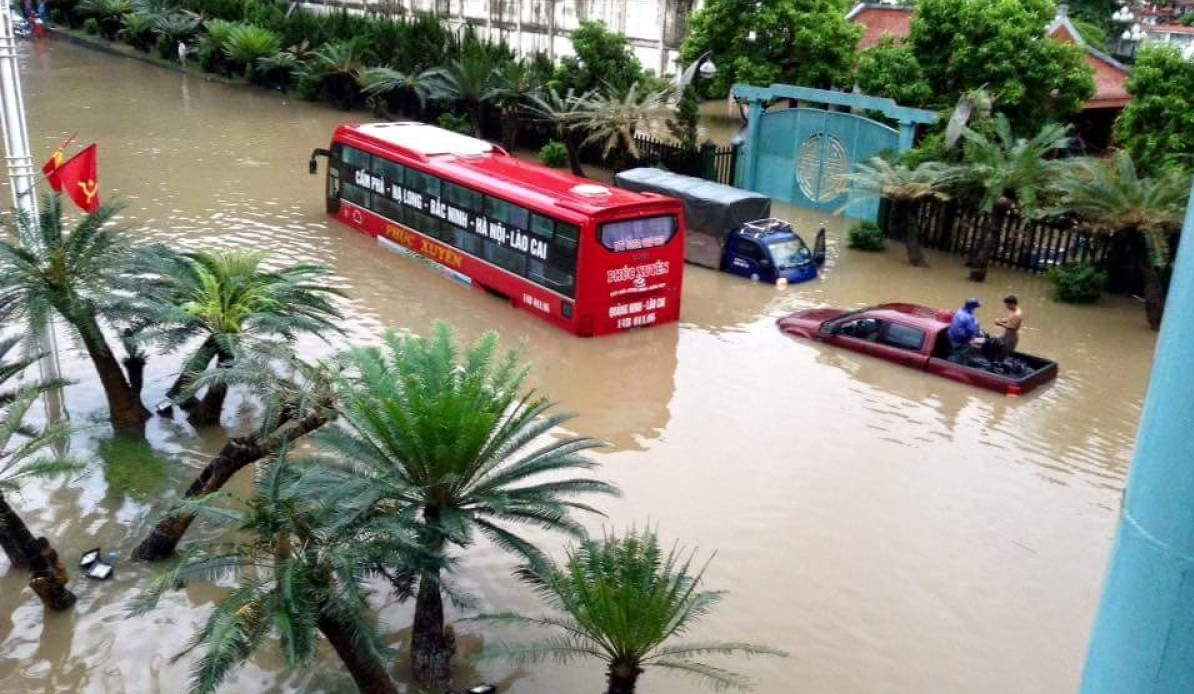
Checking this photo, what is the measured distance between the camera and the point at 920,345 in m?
14.9

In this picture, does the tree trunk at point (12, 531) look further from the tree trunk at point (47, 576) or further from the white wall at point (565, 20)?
the white wall at point (565, 20)

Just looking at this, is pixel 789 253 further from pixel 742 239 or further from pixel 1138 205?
pixel 1138 205

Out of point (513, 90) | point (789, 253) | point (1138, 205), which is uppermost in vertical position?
point (513, 90)

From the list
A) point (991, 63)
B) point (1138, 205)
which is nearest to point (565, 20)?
point (991, 63)

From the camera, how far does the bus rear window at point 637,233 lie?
15.6 m

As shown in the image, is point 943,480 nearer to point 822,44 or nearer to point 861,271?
point 861,271

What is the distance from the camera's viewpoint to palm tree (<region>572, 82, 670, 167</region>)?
82.5 feet

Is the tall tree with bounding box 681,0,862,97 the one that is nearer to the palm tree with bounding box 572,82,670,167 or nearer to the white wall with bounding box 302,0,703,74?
the palm tree with bounding box 572,82,670,167

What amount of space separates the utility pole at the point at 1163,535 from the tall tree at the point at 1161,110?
17.4 m

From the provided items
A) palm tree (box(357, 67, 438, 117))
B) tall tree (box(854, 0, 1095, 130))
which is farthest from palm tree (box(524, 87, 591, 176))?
tall tree (box(854, 0, 1095, 130))

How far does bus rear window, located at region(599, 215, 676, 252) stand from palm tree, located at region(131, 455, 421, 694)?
863 centimetres

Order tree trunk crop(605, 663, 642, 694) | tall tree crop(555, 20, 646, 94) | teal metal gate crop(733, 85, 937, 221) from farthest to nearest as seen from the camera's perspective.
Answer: tall tree crop(555, 20, 646, 94), teal metal gate crop(733, 85, 937, 221), tree trunk crop(605, 663, 642, 694)

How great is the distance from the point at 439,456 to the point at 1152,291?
1381 centimetres

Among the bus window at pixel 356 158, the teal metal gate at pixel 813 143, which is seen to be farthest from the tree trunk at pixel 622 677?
the teal metal gate at pixel 813 143
